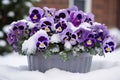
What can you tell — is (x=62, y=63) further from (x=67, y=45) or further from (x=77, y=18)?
(x=77, y=18)

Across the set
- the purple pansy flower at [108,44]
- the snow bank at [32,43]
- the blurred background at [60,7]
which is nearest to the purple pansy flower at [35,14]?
the snow bank at [32,43]

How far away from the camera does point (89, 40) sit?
7.02 feet

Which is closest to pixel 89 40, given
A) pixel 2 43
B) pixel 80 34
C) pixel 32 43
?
pixel 80 34

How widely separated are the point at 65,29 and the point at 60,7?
726 cm

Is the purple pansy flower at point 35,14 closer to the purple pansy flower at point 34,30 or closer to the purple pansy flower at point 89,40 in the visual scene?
the purple pansy flower at point 34,30

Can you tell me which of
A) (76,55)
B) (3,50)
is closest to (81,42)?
(76,55)

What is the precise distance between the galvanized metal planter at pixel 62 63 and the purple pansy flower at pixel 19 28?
0.16m

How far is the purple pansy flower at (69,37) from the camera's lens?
6.94 ft

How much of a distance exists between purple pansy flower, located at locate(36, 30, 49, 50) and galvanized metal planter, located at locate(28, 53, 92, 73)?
9 centimetres

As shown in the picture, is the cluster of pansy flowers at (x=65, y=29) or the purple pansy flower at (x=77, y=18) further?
the purple pansy flower at (x=77, y=18)

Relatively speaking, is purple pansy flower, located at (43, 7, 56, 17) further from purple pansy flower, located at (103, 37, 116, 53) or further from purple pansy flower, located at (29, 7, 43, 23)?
purple pansy flower, located at (103, 37, 116, 53)

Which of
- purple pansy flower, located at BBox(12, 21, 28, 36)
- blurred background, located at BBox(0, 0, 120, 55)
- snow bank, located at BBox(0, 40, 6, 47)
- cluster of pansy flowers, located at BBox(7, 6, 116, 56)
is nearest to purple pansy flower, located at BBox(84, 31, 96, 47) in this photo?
cluster of pansy flowers, located at BBox(7, 6, 116, 56)

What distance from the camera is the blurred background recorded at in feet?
24.0

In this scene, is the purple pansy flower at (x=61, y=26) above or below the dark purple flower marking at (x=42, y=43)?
above
